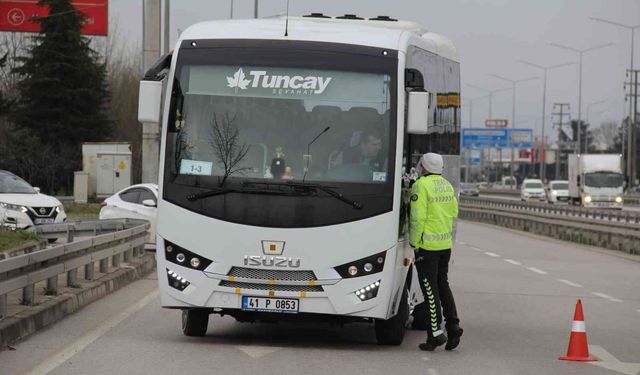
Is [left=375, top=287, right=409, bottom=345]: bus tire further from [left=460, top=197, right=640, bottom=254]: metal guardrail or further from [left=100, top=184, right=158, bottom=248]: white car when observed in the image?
[left=460, top=197, right=640, bottom=254]: metal guardrail

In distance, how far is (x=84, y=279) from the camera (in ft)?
59.1

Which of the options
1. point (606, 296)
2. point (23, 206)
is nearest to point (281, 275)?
point (606, 296)

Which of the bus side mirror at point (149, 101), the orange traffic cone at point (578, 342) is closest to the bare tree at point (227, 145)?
the bus side mirror at point (149, 101)

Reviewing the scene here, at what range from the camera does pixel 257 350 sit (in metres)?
12.0

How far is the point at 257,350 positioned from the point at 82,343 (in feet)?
5.10

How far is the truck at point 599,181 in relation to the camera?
224 feet

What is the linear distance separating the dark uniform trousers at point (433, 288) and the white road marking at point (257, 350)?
140 cm

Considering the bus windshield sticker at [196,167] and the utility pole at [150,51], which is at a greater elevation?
the utility pole at [150,51]

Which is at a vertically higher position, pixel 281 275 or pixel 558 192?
pixel 281 275

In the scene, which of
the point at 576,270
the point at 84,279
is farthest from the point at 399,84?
the point at 576,270

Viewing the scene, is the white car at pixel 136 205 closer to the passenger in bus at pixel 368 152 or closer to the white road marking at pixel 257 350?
the white road marking at pixel 257 350

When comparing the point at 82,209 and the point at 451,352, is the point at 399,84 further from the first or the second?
the point at 82,209

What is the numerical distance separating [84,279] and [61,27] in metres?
53.1

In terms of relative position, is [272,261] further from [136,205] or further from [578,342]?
[136,205]
